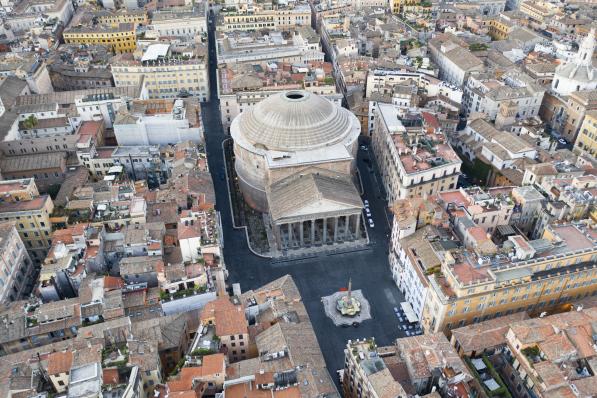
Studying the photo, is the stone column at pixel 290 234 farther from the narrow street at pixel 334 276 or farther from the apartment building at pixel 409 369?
the apartment building at pixel 409 369

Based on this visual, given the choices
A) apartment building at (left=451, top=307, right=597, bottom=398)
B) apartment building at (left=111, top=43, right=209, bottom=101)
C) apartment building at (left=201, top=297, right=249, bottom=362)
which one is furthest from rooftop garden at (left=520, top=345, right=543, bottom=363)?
apartment building at (left=111, top=43, right=209, bottom=101)

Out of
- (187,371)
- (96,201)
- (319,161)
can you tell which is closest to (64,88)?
(96,201)

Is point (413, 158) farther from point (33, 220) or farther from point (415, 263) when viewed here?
point (33, 220)

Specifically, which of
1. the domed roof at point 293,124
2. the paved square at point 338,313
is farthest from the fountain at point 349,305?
the domed roof at point 293,124

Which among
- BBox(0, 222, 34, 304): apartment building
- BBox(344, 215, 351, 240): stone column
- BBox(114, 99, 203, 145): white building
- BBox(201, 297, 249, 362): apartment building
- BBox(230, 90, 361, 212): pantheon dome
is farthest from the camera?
BBox(114, 99, 203, 145): white building

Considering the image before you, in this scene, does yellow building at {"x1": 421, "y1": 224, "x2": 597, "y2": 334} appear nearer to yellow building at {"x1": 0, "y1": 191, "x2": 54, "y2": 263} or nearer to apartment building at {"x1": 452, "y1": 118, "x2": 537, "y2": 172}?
apartment building at {"x1": 452, "y1": 118, "x2": 537, "y2": 172}
